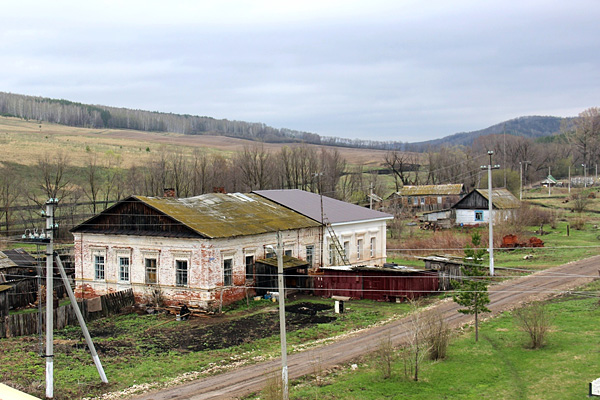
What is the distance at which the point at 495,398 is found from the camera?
59.7 feet

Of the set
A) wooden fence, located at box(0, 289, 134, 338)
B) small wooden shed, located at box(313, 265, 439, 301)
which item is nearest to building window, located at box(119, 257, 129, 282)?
wooden fence, located at box(0, 289, 134, 338)

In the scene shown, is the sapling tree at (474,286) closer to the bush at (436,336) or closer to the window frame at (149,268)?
the bush at (436,336)

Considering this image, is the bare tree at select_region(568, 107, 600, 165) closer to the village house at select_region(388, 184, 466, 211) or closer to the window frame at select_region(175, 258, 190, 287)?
the village house at select_region(388, 184, 466, 211)

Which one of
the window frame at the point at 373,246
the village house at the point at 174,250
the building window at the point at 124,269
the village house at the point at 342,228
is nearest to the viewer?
the village house at the point at 174,250

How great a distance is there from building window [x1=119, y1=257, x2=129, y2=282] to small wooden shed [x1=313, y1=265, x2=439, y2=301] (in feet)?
37.7

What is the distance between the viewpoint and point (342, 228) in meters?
43.2

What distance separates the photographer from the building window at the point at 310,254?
4050 centimetres

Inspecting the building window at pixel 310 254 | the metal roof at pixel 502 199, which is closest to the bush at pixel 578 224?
the metal roof at pixel 502 199

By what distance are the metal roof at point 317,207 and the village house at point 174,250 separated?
5281mm

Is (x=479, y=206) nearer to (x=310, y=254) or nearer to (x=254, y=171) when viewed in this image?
(x=254, y=171)

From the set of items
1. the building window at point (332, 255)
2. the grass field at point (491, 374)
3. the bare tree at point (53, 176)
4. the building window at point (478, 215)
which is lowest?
the grass field at point (491, 374)

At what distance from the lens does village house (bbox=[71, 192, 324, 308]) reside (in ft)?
105

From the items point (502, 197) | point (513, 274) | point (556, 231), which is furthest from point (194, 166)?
point (513, 274)

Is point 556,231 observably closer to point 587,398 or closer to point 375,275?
point 375,275
